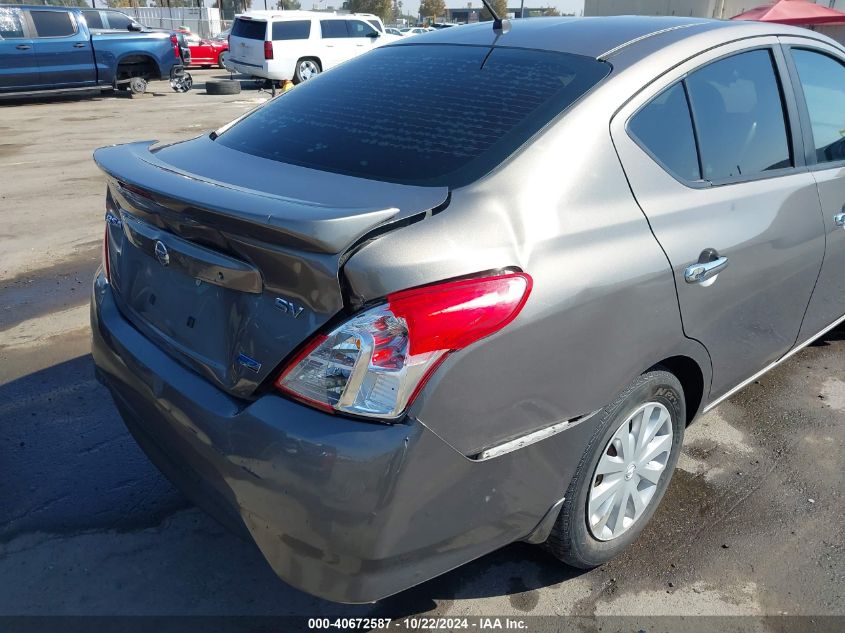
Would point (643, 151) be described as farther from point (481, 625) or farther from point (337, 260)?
point (481, 625)

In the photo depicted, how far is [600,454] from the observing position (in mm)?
2197

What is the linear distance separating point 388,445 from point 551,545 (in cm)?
93

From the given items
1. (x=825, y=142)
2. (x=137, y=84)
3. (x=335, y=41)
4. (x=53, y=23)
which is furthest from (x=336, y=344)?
(x=335, y=41)

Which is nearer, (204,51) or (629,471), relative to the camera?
(629,471)

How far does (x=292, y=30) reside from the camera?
18.6 metres

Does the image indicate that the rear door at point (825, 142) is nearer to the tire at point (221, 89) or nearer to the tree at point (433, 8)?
the tire at point (221, 89)

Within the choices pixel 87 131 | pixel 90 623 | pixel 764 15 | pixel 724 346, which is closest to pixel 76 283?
pixel 90 623

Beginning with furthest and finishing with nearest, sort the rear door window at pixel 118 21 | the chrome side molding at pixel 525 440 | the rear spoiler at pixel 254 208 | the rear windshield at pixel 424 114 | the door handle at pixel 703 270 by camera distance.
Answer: the rear door window at pixel 118 21 < the door handle at pixel 703 270 < the rear windshield at pixel 424 114 < the chrome side molding at pixel 525 440 < the rear spoiler at pixel 254 208

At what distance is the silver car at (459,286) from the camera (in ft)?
5.65

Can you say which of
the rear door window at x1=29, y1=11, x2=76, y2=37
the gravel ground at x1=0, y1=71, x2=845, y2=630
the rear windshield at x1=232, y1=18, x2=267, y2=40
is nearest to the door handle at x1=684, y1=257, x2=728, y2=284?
the gravel ground at x1=0, y1=71, x2=845, y2=630

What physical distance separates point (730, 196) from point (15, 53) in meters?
15.2

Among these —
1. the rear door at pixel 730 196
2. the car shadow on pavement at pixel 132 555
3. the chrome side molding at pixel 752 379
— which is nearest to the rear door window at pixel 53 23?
the car shadow on pavement at pixel 132 555

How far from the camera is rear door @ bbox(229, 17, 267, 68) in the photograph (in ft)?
60.0

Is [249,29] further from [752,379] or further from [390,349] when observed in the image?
[390,349]
